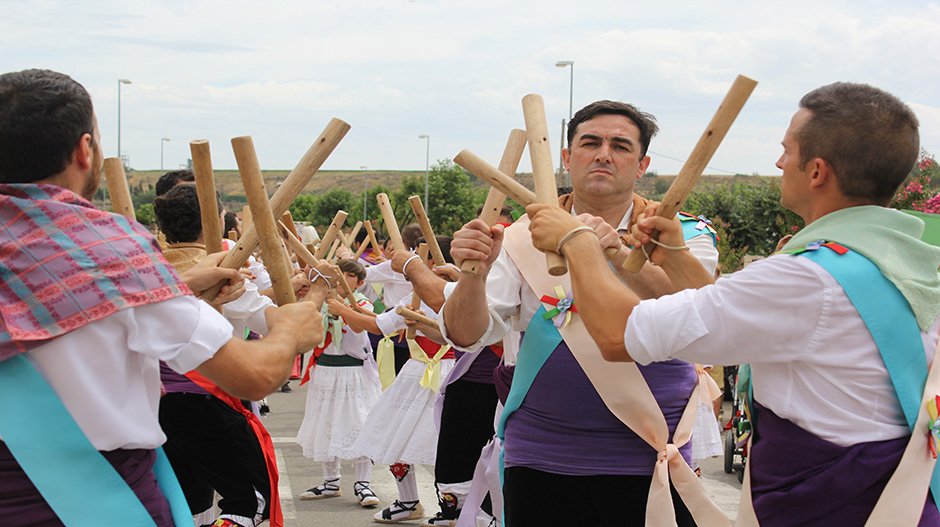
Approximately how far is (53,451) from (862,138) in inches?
81.6

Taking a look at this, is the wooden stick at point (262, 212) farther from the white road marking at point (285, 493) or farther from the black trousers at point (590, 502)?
the white road marking at point (285, 493)

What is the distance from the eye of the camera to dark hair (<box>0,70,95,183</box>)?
2.35 m

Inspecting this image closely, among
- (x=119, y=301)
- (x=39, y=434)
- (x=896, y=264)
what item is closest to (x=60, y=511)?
(x=39, y=434)

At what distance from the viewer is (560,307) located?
144 inches

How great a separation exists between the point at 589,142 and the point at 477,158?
70cm

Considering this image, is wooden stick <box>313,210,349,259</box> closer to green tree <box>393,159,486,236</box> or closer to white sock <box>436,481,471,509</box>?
white sock <box>436,481,471,509</box>

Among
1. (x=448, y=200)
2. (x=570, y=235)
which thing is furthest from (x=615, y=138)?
(x=448, y=200)

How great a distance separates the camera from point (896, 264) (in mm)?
2650

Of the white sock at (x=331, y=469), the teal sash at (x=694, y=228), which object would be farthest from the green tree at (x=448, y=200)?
the teal sash at (x=694, y=228)

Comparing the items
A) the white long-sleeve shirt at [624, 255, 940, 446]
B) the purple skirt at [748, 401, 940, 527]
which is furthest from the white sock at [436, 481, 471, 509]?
the white long-sleeve shirt at [624, 255, 940, 446]

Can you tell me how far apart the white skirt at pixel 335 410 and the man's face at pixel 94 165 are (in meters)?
5.39

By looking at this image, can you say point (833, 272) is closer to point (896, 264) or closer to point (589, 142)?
point (896, 264)

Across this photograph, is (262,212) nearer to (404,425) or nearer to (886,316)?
Answer: (886,316)

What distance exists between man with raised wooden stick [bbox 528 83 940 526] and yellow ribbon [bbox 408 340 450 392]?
4834 mm
